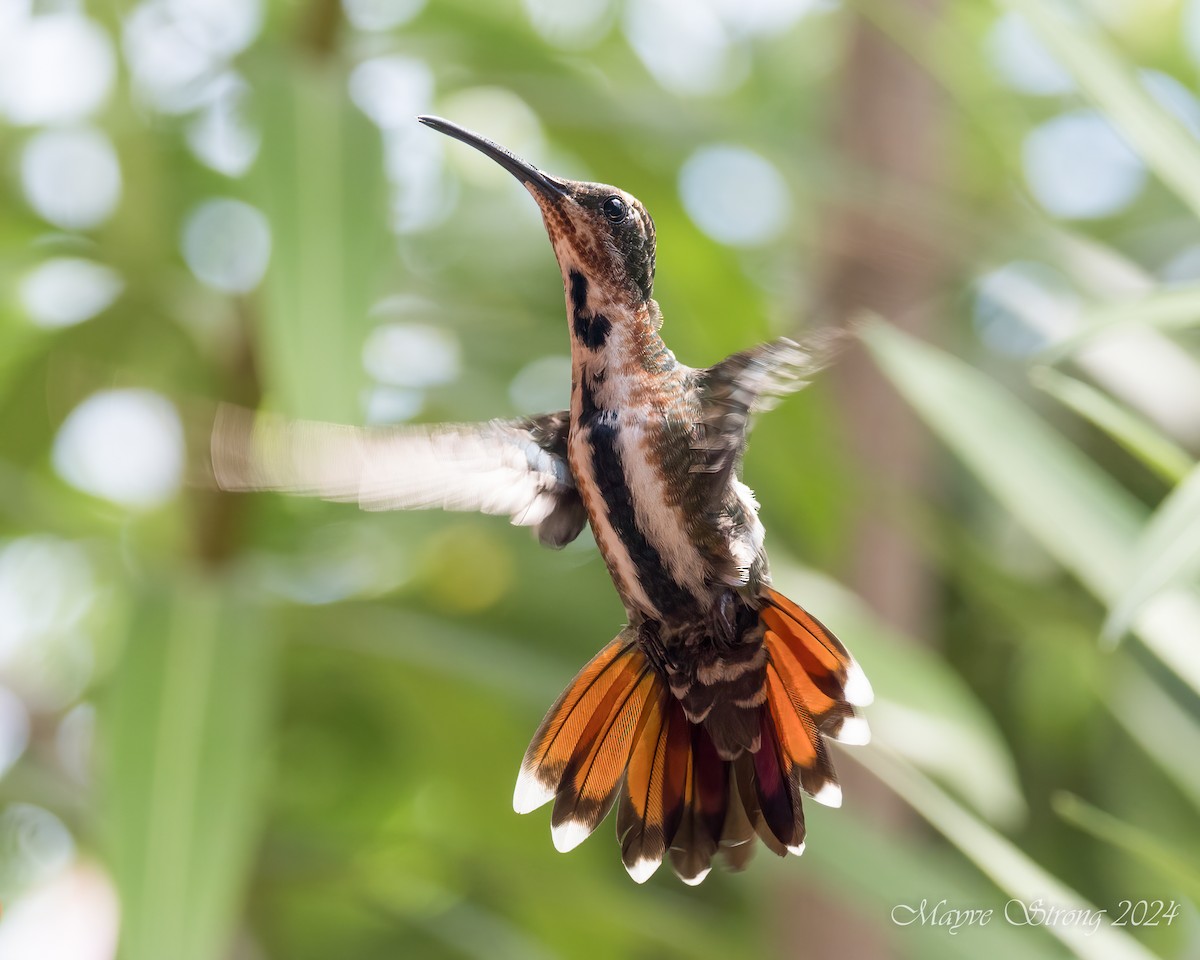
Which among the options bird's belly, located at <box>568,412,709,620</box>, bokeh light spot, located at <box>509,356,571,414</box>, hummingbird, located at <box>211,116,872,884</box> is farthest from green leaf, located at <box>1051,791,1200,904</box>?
bokeh light spot, located at <box>509,356,571,414</box>

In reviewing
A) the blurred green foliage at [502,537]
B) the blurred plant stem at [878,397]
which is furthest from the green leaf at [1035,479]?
the blurred plant stem at [878,397]

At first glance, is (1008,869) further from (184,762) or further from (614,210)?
(184,762)

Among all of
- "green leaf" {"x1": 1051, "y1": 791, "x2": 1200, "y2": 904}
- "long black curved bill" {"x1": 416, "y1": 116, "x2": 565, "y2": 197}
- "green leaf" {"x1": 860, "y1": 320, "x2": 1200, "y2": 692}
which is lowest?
"green leaf" {"x1": 1051, "y1": 791, "x2": 1200, "y2": 904}

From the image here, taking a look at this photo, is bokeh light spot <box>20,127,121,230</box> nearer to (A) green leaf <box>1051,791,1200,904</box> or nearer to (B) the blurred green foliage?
(B) the blurred green foliage

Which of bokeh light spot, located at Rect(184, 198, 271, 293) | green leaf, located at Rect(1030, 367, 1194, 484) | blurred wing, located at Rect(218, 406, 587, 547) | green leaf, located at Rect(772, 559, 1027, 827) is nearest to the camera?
blurred wing, located at Rect(218, 406, 587, 547)

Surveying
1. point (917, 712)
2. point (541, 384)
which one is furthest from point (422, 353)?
point (917, 712)
